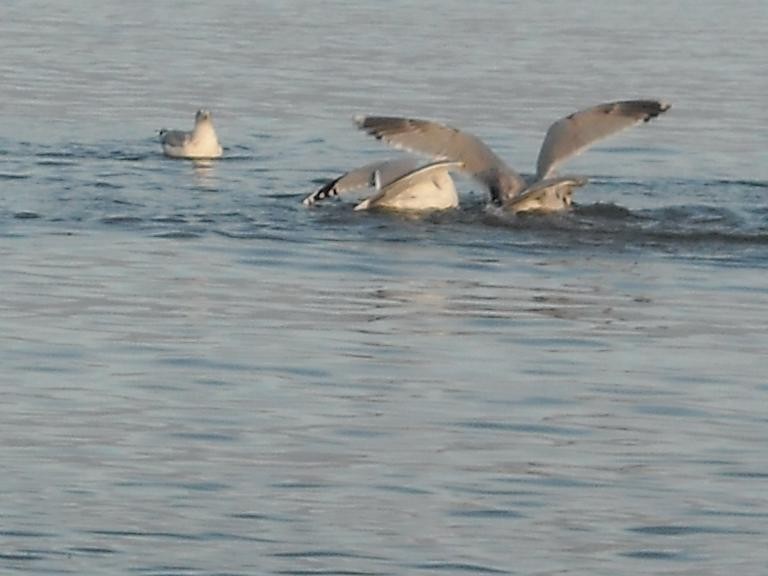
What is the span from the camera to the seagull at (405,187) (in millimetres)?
15445

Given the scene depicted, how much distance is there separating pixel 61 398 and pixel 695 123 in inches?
469

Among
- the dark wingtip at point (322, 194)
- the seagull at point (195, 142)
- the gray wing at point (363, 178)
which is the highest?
the seagull at point (195, 142)

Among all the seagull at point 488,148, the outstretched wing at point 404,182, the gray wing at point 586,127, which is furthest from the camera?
the gray wing at point 586,127

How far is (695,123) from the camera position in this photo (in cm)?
2075

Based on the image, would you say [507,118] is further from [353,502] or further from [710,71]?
[353,502]

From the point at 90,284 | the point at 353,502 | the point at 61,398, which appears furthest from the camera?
the point at 90,284

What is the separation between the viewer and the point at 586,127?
16203 millimetres

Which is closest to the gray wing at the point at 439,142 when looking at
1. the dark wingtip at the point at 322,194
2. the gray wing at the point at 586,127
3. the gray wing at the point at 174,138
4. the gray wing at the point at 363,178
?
the gray wing at the point at 363,178

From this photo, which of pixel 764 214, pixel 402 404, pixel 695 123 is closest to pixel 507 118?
pixel 695 123

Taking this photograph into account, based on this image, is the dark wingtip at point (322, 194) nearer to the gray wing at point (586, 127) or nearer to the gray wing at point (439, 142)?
the gray wing at point (439, 142)

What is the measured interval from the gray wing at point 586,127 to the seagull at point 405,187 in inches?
25.3

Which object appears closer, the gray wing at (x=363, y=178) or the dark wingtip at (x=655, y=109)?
the gray wing at (x=363, y=178)

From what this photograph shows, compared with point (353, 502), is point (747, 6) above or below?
above

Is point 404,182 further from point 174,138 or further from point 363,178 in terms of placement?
point 174,138
